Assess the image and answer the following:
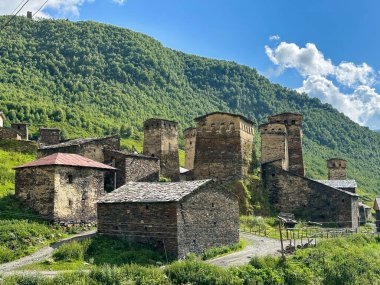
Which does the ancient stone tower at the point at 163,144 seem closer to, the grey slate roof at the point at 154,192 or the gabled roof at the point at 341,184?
the gabled roof at the point at 341,184

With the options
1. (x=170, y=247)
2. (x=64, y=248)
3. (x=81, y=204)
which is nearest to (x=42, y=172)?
(x=81, y=204)

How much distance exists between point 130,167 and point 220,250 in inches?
480

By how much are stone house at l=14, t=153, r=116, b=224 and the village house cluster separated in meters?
0.06

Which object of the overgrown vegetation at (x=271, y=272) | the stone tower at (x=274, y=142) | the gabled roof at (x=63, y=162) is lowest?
the overgrown vegetation at (x=271, y=272)

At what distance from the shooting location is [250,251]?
102 feet

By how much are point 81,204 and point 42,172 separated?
135 inches

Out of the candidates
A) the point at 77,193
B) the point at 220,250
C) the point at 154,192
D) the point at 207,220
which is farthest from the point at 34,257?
the point at 220,250

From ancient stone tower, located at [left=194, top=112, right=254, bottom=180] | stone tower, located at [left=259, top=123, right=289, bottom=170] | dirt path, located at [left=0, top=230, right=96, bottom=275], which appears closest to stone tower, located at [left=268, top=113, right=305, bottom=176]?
stone tower, located at [left=259, top=123, right=289, bottom=170]

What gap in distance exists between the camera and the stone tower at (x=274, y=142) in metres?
54.4

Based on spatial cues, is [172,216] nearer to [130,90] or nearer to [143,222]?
[143,222]

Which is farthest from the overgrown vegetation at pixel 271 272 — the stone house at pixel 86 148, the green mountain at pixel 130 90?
the green mountain at pixel 130 90

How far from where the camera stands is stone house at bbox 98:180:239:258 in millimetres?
27984

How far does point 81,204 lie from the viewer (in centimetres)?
3288

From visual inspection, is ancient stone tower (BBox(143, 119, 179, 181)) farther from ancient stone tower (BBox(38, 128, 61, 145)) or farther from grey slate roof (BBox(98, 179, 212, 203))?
grey slate roof (BBox(98, 179, 212, 203))
